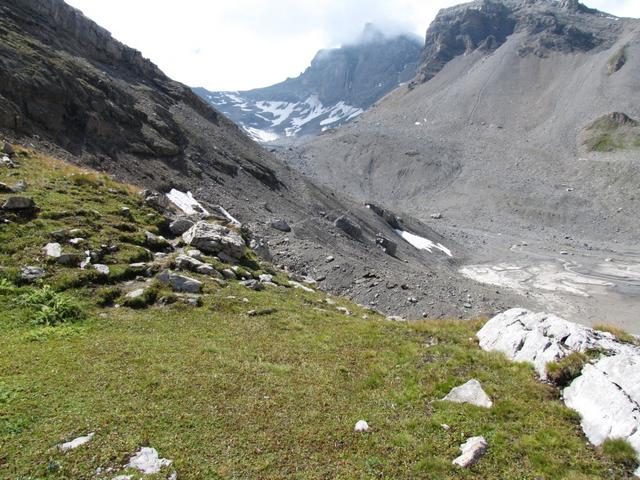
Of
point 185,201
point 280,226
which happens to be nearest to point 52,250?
point 185,201

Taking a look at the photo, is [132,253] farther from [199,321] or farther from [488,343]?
[488,343]

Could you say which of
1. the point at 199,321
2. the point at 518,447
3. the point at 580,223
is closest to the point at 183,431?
the point at 199,321

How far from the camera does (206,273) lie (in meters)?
19.4

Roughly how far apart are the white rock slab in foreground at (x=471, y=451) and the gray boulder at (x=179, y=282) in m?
12.2

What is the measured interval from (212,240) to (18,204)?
875 centimetres

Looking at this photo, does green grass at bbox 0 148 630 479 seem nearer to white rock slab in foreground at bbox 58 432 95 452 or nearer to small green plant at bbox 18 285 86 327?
white rock slab in foreground at bbox 58 432 95 452

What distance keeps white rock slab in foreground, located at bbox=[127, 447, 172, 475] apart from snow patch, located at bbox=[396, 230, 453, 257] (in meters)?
60.4

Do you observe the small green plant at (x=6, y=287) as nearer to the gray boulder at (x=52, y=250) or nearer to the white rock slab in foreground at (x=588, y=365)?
the gray boulder at (x=52, y=250)

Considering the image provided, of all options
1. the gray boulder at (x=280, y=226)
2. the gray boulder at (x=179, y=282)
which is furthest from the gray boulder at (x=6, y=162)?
the gray boulder at (x=280, y=226)

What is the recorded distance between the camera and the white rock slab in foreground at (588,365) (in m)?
9.80

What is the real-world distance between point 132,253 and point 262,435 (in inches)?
485

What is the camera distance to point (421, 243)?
226 feet

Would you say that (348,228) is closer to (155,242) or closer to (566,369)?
(155,242)

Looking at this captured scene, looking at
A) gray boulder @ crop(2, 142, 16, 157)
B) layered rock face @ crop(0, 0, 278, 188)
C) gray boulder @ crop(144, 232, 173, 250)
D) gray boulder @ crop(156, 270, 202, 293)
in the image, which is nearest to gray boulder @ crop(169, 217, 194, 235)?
gray boulder @ crop(144, 232, 173, 250)
